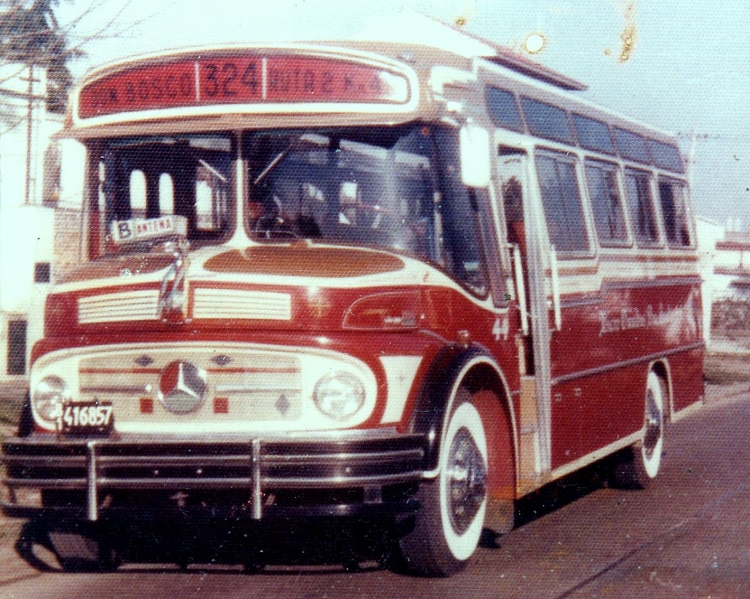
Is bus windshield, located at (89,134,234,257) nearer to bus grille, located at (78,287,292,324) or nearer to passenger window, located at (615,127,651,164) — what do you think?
bus grille, located at (78,287,292,324)

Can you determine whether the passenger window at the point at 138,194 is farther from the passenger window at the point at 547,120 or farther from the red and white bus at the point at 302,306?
the passenger window at the point at 547,120

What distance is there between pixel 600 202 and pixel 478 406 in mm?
3341

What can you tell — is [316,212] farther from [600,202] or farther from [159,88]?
[600,202]

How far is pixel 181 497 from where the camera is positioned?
6254 mm

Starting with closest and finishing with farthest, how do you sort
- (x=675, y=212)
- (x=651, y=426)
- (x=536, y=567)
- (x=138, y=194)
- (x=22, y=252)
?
(x=536, y=567) → (x=138, y=194) → (x=651, y=426) → (x=675, y=212) → (x=22, y=252)

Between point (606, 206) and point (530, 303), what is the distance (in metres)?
2.26

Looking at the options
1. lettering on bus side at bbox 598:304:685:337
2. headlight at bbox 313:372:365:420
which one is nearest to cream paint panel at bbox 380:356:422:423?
headlight at bbox 313:372:365:420

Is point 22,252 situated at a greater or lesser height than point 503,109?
greater

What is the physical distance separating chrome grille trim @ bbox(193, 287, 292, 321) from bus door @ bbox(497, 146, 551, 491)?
229 centimetres

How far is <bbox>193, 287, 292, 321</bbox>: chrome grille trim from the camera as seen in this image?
6289 millimetres

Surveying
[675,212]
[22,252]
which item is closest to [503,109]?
[675,212]

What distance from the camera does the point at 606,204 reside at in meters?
10.2

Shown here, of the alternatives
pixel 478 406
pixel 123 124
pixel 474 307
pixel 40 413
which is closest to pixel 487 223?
pixel 474 307

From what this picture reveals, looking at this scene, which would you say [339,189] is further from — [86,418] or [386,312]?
[86,418]
